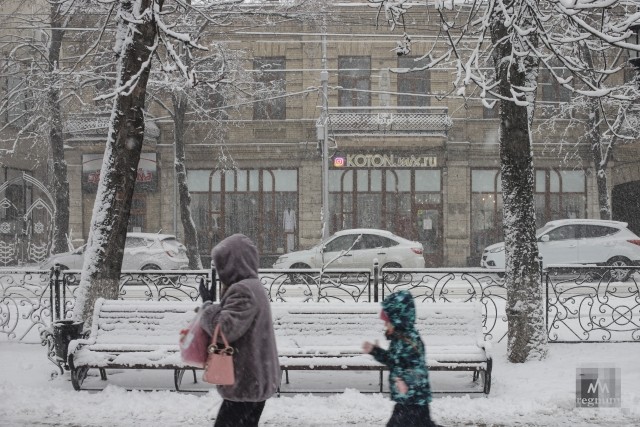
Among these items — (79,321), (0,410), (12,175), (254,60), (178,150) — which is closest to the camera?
(0,410)

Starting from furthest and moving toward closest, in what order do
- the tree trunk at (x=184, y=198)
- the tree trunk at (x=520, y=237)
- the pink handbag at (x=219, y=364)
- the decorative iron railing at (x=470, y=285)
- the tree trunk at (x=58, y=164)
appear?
1. the tree trunk at (x=184, y=198)
2. the tree trunk at (x=58, y=164)
3. the decorative iron railing at (x=470, y=285)
4. the tree trunk at (x=520, y=237)
5. the pink handbag at (x=219, y=364)

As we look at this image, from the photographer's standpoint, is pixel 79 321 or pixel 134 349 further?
pixel 79 321

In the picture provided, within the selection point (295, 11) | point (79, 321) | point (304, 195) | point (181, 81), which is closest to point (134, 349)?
point (79, 321)

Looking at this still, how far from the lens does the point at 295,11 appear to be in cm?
2388

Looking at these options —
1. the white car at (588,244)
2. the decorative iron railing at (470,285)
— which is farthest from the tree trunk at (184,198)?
the white car at (588,244)

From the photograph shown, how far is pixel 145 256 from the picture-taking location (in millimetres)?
20516

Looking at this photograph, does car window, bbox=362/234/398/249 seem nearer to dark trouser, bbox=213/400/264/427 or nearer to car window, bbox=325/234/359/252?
car window, bbox=325/234/359/252

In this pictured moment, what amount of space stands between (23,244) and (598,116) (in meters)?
22.9

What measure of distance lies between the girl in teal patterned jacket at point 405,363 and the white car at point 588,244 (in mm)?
15962

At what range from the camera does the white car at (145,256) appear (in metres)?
20.3

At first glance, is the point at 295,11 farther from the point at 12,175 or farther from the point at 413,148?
the point at 12,175

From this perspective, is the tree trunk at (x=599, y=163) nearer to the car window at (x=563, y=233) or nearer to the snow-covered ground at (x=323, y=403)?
the car window at (x=563, y=233)

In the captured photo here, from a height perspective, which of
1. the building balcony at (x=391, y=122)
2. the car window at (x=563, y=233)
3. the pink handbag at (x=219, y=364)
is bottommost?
the pink handbag at (x=219, y=364)

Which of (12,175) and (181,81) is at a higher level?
(181,81)
